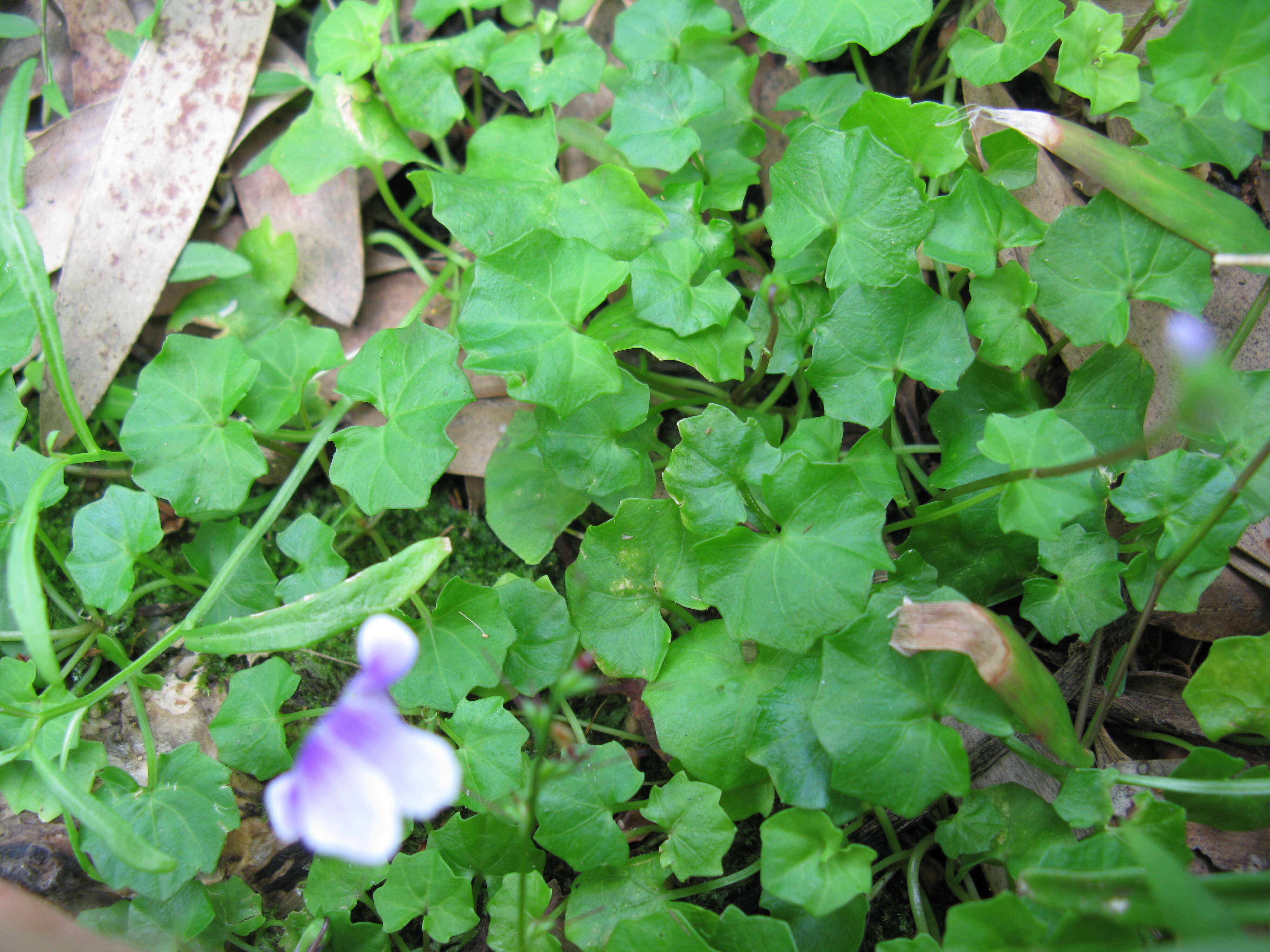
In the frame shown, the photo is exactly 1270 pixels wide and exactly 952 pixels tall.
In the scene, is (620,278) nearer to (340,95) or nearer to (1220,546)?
(340,95)

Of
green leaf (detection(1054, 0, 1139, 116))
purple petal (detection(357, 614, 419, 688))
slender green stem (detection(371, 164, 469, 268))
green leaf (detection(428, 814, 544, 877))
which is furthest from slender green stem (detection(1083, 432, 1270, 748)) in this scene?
slender green stem (detection(371, 164, 469, 268))

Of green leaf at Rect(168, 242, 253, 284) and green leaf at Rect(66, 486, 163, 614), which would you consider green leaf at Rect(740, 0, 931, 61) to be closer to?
green leaf at Rect(168, 242, 253, 284)

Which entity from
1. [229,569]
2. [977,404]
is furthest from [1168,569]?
[229,569]

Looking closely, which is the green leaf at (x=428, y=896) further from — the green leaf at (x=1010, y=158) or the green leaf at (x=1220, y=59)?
the green leaf at (x=1220, y=59)

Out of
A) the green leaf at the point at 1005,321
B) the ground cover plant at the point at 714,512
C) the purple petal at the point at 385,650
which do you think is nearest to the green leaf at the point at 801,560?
the ground cover plant at the point at 714,512

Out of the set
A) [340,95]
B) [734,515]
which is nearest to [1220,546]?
[734,515]
